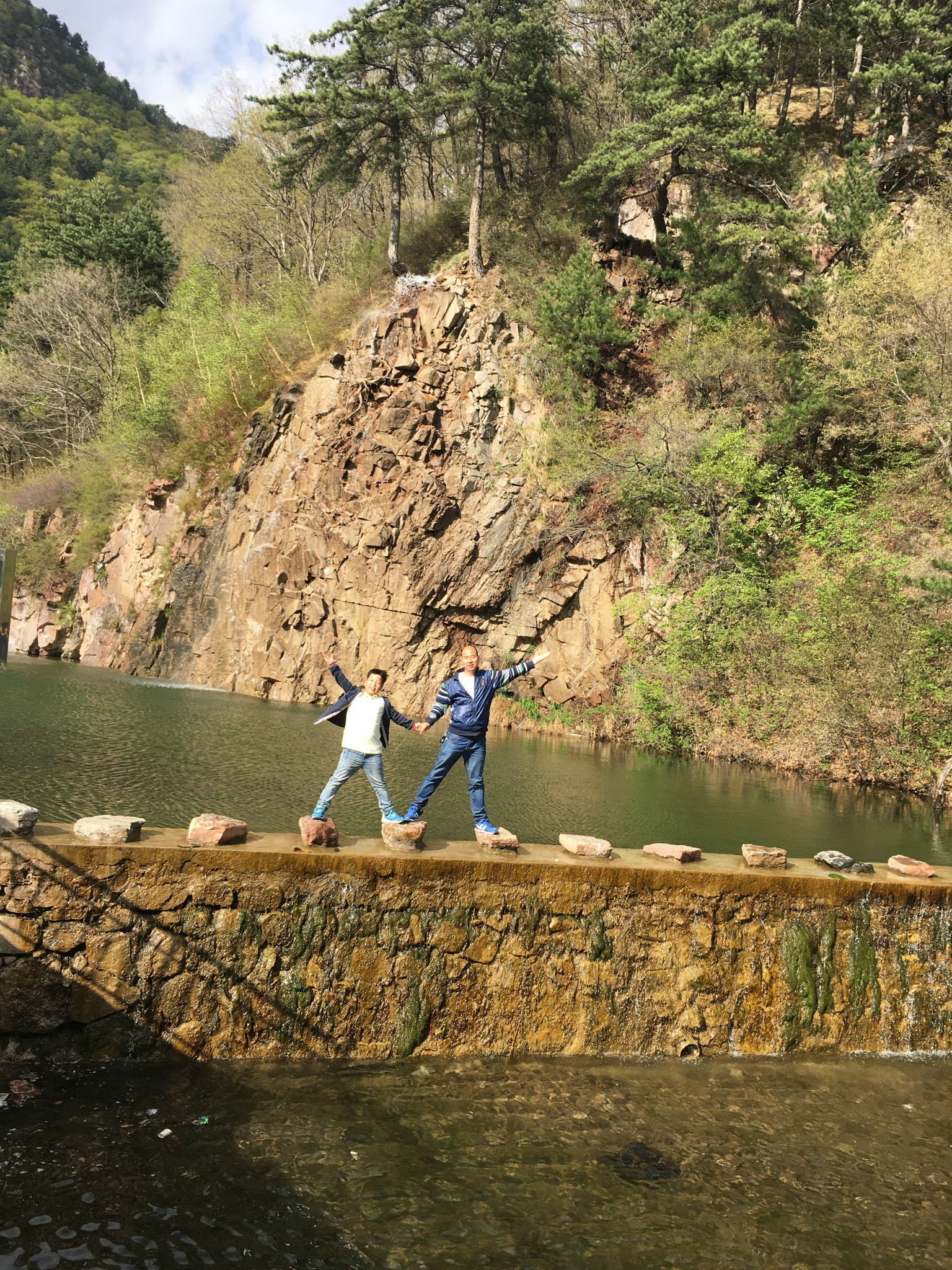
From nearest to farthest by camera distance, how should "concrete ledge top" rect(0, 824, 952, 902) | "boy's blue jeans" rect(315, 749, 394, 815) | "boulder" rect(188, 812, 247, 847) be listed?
"concrete ledge top" rect(0, 824, 952, 902), "boulder" rect(188, 812, 247, 847), "boy's blue jeans" rect(315, 749, 394, 815)

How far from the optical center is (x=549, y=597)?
80.5 ft

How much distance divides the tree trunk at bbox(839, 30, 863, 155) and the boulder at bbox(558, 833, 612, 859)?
31532 millimetres

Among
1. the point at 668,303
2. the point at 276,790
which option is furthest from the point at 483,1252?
the point at 668,303

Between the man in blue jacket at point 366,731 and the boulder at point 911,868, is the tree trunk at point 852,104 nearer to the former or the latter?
the boulder at point 911,868

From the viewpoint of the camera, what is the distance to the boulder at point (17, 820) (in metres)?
5.70

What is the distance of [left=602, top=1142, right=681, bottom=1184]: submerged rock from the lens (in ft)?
15.8

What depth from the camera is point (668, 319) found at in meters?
26.4

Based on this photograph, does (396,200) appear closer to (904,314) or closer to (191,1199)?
(904,314)

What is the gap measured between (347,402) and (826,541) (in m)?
15.8

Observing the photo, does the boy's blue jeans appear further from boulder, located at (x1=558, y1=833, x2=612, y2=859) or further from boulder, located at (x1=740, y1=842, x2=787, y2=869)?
boulder, located at (x1=740, y1=842, x2=787, y2=869)

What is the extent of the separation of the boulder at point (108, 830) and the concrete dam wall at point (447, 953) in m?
0.10

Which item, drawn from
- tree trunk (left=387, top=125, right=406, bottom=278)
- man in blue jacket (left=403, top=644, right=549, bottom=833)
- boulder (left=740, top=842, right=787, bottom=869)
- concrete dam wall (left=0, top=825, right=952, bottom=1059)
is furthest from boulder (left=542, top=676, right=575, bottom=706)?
tree trunk (left=387, top=125, right=406, bottom=278)

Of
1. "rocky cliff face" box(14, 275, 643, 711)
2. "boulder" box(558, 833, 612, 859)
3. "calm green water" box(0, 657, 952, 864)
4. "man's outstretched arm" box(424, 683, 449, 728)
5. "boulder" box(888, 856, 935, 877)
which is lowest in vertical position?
"calm green water" box(0, 657, 952, 864)

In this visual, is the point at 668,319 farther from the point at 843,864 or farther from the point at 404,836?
the point at 404,836
